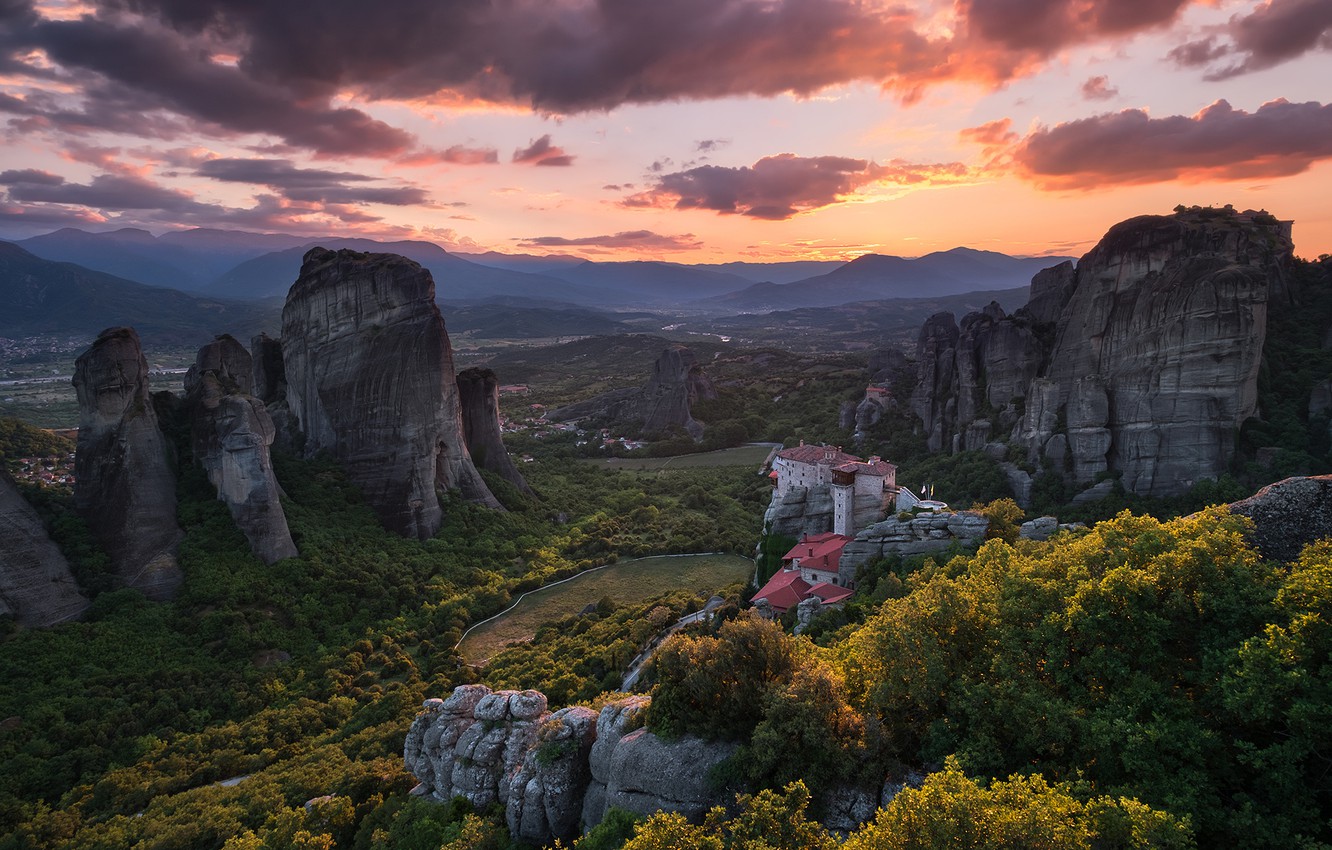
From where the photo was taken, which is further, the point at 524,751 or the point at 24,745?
the point at 24,745

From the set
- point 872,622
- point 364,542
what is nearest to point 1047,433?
point 872,622

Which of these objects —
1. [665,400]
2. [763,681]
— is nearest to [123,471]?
[763,681]

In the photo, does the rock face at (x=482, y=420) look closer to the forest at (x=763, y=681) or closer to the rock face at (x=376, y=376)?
the forest at (x=763, y=681)

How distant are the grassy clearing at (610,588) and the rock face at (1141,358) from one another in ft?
104

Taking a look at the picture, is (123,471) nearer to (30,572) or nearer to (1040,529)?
(30,572)

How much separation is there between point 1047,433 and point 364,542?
61.4 metres

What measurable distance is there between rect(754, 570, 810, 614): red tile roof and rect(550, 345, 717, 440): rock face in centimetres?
7248

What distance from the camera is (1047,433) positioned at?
198ft

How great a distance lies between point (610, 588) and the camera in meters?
55.5

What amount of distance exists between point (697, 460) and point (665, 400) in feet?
69.0

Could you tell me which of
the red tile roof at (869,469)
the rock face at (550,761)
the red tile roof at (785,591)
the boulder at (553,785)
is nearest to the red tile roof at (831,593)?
the red tile roof at (785,591)

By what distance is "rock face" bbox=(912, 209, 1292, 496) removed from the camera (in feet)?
165

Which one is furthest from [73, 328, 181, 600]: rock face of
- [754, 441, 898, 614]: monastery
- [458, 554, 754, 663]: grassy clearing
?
[754, 441, 898, 614]: monastery

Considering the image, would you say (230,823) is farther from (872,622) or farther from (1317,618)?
(1317,618)
